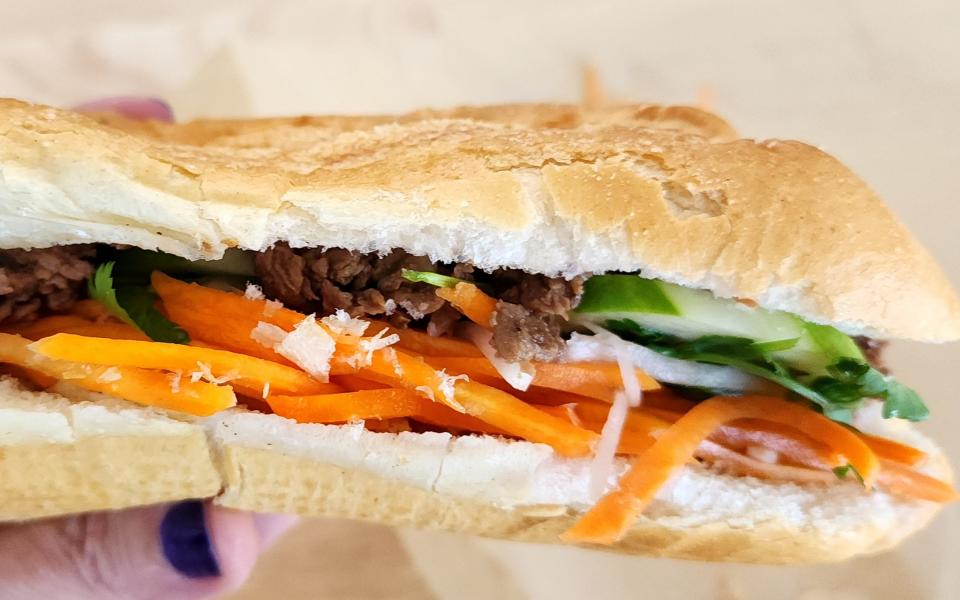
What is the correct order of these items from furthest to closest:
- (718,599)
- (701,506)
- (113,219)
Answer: (718,599), (701,506), (113,219)

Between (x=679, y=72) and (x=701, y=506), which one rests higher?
(x=679, y=72)

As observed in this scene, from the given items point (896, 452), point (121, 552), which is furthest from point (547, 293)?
point (121, 552)

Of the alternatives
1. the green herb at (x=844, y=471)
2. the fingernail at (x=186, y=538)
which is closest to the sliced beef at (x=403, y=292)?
the green herb at (x=844, y=471)

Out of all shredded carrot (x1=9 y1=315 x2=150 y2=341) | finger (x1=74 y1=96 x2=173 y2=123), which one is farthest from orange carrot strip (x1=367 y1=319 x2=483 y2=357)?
finger (x1=74 y1=96 x2=173 y2=123)

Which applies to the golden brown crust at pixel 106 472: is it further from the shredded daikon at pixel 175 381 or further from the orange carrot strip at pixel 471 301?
the orange carrot strip at pixel 471 301

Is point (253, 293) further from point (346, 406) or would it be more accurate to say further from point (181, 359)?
point (346, 406)

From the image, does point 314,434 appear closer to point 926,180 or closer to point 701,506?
point 701,506

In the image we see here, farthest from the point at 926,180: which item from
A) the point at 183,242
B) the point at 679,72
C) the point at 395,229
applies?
the point at 183,242
